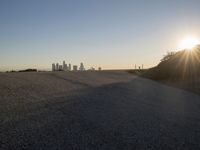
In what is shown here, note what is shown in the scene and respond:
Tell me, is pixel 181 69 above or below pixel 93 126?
above

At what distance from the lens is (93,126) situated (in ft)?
24.6

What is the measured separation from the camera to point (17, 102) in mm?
8664

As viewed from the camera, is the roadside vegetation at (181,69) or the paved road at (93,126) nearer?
the paved road at (93,126)

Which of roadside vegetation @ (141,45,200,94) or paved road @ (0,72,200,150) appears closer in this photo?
paved road @ (0,72,200,150)

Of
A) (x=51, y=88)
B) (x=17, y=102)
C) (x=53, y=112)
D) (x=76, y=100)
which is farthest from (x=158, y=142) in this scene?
(x=51, y=88)

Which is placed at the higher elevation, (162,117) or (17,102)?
(17,102)

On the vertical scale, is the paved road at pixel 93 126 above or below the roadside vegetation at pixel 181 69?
below

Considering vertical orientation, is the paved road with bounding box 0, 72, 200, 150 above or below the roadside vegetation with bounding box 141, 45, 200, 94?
below

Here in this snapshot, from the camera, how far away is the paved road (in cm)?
622

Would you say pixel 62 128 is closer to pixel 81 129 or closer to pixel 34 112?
pixel 81 129

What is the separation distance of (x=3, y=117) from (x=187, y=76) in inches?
970

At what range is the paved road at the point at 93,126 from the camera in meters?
6.22

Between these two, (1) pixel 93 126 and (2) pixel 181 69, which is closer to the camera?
(1) pixel 93 126

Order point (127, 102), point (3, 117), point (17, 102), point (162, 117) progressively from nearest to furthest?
point (3, 117), point (17, 102), point (162, 117), point (127, 102)
